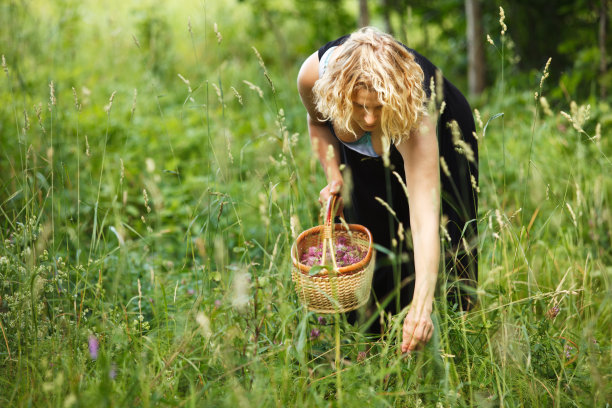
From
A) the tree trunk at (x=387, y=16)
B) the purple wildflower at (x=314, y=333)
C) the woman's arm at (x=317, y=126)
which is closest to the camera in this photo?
the purple wildflower at (x=314, y=333)

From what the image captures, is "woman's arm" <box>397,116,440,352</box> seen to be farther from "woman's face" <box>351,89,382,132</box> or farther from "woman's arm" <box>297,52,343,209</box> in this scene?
"woman's arm" <box>297,52,343,209</box>

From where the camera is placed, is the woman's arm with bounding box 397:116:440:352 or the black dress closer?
the woman's arm with bounding box 397:116:440:352

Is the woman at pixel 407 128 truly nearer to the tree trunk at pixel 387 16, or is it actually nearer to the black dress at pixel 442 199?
the black dress at pixel 442 199

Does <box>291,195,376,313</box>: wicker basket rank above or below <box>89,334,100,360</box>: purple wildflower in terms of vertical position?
above

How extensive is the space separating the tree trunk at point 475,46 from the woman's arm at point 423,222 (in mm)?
3202

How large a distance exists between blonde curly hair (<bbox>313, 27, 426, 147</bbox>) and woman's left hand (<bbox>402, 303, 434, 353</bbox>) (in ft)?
1.73

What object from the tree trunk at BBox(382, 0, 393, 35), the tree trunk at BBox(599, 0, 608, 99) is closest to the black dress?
the tree trunk at BBox(599, 0, 608, 99)

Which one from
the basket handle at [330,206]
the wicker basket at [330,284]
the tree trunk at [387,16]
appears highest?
the tree trunk at [387,16]

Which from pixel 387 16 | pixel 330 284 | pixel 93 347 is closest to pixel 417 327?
pixel 330 284

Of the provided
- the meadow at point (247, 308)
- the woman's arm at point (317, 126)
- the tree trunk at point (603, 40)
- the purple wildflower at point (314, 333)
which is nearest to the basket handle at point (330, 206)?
the woman's arm at point (317, 126)

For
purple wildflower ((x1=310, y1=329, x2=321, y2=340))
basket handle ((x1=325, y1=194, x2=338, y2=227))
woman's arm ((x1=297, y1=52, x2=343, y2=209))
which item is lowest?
purple wildflower ((x1=310, y1=329, x2=321, y2=340))

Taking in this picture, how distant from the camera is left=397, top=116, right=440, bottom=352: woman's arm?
1.50m

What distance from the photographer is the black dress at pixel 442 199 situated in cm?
188

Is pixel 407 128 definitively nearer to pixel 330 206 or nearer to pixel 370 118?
pixel 370 118
